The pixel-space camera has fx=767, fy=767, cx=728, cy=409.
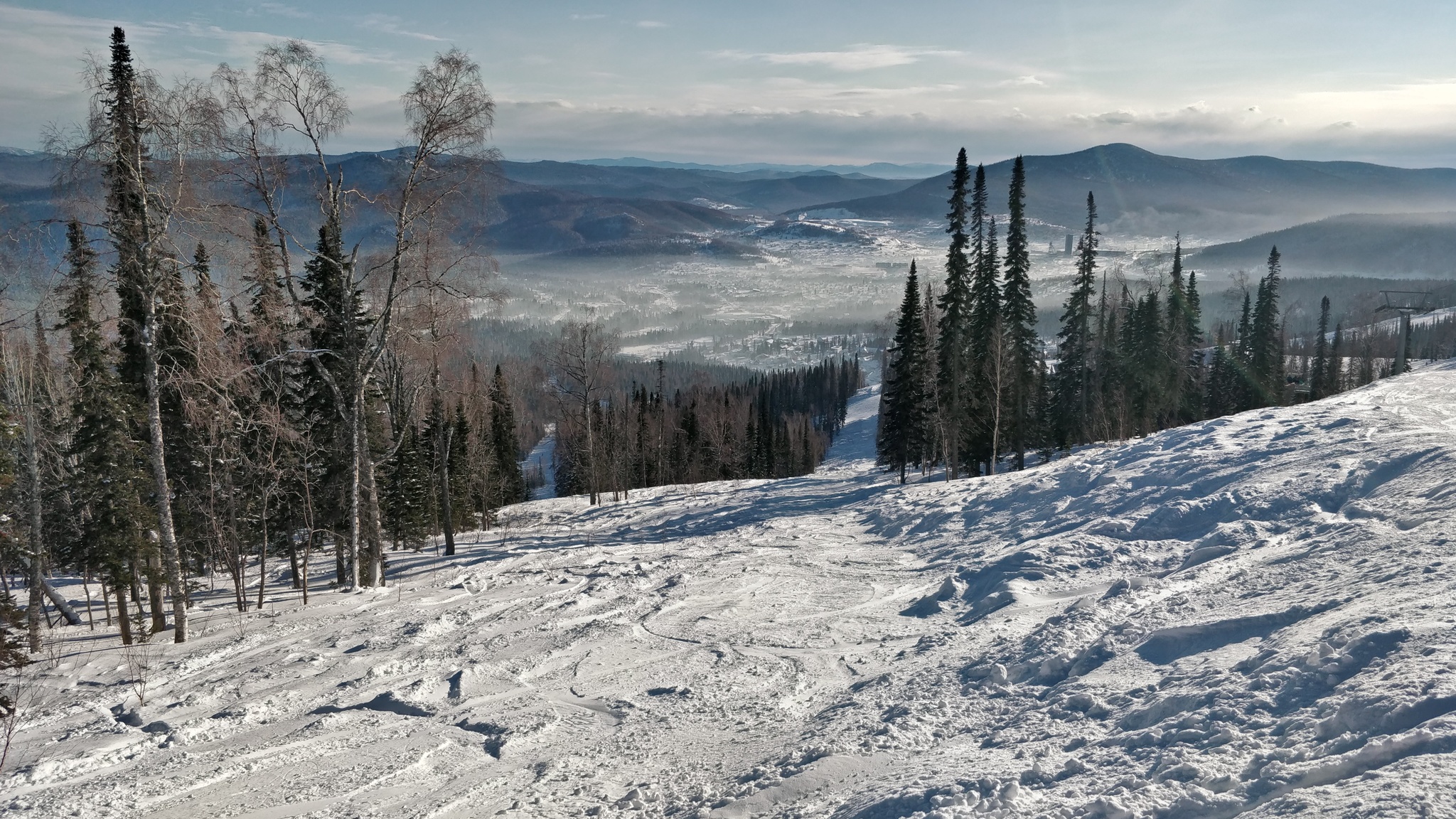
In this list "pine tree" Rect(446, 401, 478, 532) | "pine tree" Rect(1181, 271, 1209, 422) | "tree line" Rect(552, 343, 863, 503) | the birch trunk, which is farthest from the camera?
"pine tree" Rect(1181, 271, 1209, 422)

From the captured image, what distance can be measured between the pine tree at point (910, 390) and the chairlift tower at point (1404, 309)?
2000 cm

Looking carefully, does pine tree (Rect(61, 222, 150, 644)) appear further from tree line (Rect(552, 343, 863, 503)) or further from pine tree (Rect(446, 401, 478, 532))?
pine tree (Rect(446, 401, 478, 532))

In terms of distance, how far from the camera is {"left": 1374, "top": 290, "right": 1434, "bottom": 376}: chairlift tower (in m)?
40.5

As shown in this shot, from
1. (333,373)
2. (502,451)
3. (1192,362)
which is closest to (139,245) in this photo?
(333,373)

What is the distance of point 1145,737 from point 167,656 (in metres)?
13.9

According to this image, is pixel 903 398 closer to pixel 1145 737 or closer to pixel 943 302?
pixel 943 302

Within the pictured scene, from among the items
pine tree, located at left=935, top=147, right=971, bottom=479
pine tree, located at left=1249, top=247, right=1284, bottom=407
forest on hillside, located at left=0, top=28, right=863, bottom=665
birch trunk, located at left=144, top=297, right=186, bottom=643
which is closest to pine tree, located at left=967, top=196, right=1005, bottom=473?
pine tree, located at left=935, top=147, right=971, bottom=479

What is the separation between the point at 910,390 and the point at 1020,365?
600cm

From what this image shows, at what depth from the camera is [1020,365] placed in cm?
4181

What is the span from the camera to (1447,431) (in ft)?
43.1

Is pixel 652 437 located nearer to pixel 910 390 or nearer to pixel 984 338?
pixel 910 390

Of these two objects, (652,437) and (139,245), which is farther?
(652,437)

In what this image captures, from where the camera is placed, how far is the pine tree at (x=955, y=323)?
37.3 meters

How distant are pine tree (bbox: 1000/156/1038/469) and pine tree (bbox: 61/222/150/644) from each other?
116ft
